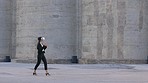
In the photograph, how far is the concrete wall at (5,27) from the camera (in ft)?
119

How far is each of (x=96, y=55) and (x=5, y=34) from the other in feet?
31.4

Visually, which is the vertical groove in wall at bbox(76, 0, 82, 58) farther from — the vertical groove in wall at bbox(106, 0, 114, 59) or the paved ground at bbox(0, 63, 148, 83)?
the paved ground at bbox(0, 63, 148, 83)

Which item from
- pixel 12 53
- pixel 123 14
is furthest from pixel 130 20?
pixel 12 53

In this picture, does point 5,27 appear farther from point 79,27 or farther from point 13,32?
point 79,27

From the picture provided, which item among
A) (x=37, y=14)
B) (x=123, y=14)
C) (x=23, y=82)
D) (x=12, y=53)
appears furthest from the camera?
(x=12, y=53)

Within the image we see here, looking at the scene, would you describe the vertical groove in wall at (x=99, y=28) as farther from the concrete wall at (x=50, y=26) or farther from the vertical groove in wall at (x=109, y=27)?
the concrete wall at (x=50, y=26)

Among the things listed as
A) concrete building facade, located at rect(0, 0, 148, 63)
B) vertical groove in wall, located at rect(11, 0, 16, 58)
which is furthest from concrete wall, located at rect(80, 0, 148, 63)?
vertical groove in wall, located at rect(11, 0, 16, 58)

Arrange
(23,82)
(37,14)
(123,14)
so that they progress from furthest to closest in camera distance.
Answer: (37,14), (123,14), (23,82)

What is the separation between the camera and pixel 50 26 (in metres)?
31.7

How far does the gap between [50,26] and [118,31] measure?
520 cm

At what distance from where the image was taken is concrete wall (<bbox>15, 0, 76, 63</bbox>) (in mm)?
31766

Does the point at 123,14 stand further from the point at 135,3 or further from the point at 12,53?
the point at 12,53

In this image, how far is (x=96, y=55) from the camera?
3014 centimetres

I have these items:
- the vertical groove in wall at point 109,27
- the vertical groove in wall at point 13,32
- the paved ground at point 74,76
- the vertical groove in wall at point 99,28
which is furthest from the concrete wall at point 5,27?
the paved ground at point 74,76
